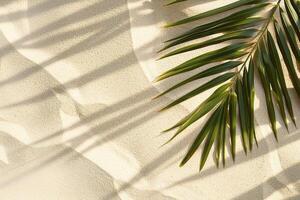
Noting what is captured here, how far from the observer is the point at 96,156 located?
1.29 meters

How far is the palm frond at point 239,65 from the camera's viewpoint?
1164 mm

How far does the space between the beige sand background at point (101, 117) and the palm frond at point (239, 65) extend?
0.08 metres

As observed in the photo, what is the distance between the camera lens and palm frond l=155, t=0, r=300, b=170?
1164mm

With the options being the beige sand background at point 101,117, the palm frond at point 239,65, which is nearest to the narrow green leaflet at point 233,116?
the palm frond at point 239,65

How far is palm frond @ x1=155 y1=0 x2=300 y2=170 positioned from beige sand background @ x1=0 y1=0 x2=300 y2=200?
0.27 feet

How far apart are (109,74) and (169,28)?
196 millimetres

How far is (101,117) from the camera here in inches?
50.7

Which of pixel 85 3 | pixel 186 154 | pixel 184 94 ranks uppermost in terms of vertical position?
pixel 85 3

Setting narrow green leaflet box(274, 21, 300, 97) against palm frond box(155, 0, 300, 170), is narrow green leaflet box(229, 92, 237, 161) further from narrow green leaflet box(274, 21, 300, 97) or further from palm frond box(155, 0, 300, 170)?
narrow green leaflet box(274, 21, 300, 97)

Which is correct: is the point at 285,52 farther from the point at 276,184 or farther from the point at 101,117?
the point at 101,117

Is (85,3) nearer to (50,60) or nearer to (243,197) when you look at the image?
(50,60)

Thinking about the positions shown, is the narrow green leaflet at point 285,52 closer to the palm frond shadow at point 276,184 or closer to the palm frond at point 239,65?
the palm frond at point 239,65

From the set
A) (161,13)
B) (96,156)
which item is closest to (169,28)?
(161,13)

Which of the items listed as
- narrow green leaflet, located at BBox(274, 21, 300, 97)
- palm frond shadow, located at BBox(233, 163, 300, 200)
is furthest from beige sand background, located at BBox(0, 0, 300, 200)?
narrow green leaflet, located at BBox(274, 21, 300, 97)
